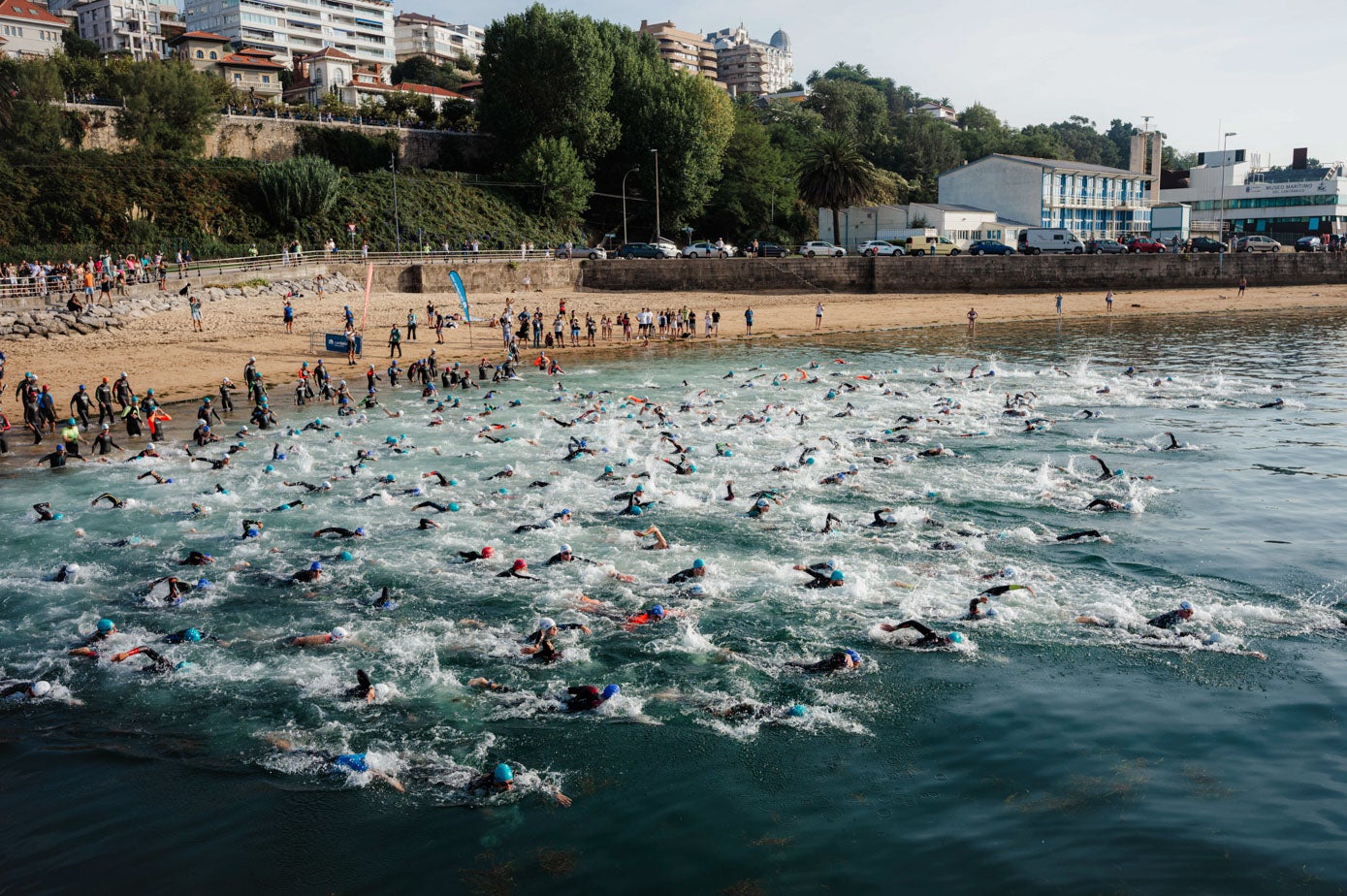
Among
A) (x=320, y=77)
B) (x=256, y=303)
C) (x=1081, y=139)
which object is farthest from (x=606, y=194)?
(x=1081, y=139)

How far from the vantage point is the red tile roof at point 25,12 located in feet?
309

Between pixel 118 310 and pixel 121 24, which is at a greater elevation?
pixel 121 24

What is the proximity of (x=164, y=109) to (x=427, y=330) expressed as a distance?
31.9 meters

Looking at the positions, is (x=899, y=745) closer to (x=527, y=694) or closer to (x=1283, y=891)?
(x=1283, y=891)

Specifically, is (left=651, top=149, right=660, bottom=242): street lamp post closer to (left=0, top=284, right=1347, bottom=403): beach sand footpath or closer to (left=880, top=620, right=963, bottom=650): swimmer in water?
(left=0, top=284, right=1347, bottom=403): beach sand footpath

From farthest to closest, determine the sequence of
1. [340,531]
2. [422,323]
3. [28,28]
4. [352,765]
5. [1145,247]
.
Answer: [28,28] → [1145,247] → [422,323] → [340,531] → [352,765]

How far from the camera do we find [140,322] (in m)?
37.4

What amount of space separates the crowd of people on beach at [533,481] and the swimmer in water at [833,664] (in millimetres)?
25

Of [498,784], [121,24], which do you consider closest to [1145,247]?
[498,784]

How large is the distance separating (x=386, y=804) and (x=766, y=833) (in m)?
3.84

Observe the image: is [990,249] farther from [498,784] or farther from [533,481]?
[498,784]

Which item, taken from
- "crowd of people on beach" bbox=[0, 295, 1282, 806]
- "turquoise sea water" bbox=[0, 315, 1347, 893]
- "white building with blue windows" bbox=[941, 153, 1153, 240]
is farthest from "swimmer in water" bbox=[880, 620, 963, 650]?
"white building with blue windows" bbox=[941, 153, 1153, 240]

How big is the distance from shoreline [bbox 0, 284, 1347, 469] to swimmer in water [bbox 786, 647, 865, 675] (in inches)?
809

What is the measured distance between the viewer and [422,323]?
46.2 metres
